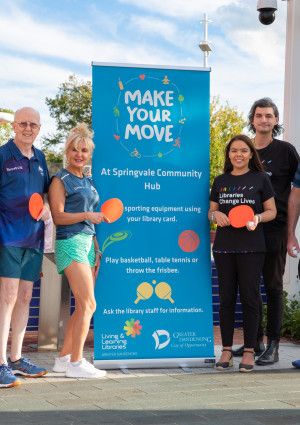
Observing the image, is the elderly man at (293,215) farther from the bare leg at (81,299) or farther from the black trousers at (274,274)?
the bare leg at (81,299)

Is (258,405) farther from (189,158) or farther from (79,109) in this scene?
(79,109)

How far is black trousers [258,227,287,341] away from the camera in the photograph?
6.39 metres

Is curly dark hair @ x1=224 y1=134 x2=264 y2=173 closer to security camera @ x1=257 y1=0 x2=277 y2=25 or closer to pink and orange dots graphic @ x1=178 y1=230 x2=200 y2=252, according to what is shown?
pink and orange dots graphic @ x1=178 y1=230 x2=200 y2=252

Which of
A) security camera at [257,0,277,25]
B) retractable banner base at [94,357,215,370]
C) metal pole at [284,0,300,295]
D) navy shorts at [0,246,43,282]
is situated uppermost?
security camera at [257,0,277,25]

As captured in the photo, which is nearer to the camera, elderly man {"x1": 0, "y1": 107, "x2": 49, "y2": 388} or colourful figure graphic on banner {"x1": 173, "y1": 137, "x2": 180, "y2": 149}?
elderly man {"x1": 0, "y1": 107, "x2": 49, "y2": 388}

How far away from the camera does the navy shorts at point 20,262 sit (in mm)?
5527

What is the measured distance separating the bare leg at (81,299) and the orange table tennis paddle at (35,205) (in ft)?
1.55

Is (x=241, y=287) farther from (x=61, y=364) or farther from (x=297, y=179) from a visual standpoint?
(x=61, y=364)

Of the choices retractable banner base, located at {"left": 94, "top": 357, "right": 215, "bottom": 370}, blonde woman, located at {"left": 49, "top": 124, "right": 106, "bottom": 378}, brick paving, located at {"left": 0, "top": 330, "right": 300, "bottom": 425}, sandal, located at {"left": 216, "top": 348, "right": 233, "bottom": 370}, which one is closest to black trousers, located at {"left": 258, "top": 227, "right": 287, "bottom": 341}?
brick paving, located at {"left": 0, "top": 330, "right": 300, "bottom": 425}

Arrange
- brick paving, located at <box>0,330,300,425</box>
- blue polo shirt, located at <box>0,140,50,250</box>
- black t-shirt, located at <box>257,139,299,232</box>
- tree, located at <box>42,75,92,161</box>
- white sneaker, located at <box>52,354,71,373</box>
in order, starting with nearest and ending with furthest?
1. brick paving, located at <box>0,330,300,425</box>
2. blue polo shirt, located at <box>0,140,50,250</box>
3. white sneaker, located at <box>52,354,71,373</box>
4. black t-shirt, located at <box>257,139,299,232</box>
5. tree, located at <box>42,75,92,161</box>

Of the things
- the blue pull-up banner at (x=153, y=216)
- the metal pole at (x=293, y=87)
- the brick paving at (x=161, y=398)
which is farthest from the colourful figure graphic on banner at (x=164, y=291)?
the metal pole at (x=293, y=87)

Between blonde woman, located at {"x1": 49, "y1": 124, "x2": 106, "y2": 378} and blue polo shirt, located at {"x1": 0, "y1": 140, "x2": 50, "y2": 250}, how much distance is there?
22cm

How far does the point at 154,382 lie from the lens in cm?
567

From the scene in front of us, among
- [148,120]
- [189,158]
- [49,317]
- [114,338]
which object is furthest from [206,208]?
[49,317]
